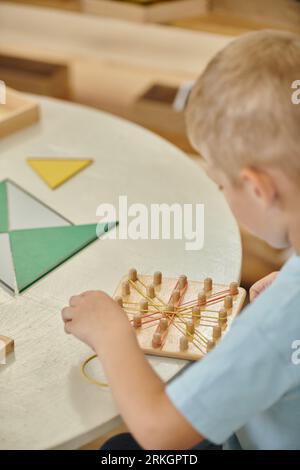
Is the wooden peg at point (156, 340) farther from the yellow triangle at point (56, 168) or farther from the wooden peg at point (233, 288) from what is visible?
the yellow triangle at point (56, 168)

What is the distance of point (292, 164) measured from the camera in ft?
2.35

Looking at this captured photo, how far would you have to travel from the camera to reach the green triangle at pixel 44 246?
3.39 ft

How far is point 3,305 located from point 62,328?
0.10 meters

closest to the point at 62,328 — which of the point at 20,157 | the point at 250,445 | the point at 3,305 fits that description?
the point at 3,305

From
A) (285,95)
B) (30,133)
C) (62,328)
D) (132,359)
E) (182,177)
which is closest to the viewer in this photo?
(285,95)

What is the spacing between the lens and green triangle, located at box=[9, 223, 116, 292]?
1.03 m

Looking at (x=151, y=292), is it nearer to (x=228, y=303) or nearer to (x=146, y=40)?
(x=228, y=303)

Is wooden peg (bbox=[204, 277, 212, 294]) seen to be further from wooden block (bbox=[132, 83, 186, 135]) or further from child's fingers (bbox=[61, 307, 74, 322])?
wooden block (bbox=[132, 83, 186, 135])

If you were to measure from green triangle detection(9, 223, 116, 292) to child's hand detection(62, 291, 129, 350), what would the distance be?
0.45ft

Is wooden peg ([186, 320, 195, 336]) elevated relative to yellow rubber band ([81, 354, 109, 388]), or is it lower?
elevated

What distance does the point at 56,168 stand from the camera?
129 centimetres

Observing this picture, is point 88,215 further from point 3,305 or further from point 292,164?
point 292,164

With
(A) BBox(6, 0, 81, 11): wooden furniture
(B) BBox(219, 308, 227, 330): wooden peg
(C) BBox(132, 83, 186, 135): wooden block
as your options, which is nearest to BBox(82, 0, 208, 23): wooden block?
(A) BBox(6, 0, 81, 11): wooden furniture

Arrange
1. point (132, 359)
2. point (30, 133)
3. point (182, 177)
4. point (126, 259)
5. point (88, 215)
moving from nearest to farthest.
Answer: point (132, 359) < point (126, 259) < point (88, 215) < point (182, 177) < point (30, 133)
